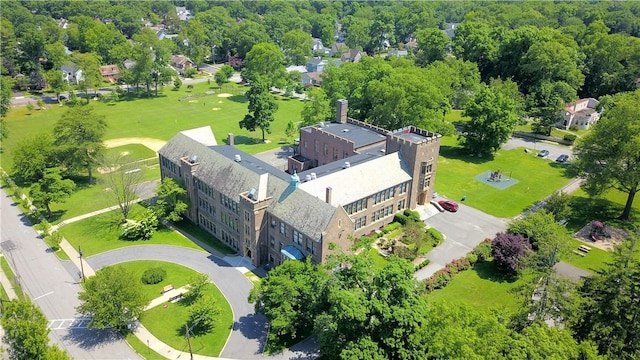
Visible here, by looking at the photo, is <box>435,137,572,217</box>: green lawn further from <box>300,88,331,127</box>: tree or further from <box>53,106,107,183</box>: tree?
<box>53,106,107,183</box>: tree

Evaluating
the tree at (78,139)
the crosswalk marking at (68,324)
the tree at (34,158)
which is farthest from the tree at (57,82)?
the crosswalk marking at (68,324)

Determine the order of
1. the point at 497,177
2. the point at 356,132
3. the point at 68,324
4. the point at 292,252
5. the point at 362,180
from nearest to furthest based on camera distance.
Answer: the point at 68,324, the point at 292,252, the point at 362,180, the point at 356,132, the point at 497,177

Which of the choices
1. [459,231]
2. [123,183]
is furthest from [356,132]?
[123,183]

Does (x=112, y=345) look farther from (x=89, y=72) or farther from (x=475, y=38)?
(x=475, y=38)

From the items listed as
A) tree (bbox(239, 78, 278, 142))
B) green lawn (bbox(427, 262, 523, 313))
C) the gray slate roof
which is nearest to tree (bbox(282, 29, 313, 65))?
tree (bbox(239, 78, 278, 142))

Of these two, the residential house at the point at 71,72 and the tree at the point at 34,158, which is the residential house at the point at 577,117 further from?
the residential house at the point at 71,72

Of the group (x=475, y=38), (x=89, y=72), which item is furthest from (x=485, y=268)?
(x=89, y=72)

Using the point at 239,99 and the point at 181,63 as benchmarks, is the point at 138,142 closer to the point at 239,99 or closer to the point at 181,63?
the point at 239,99
